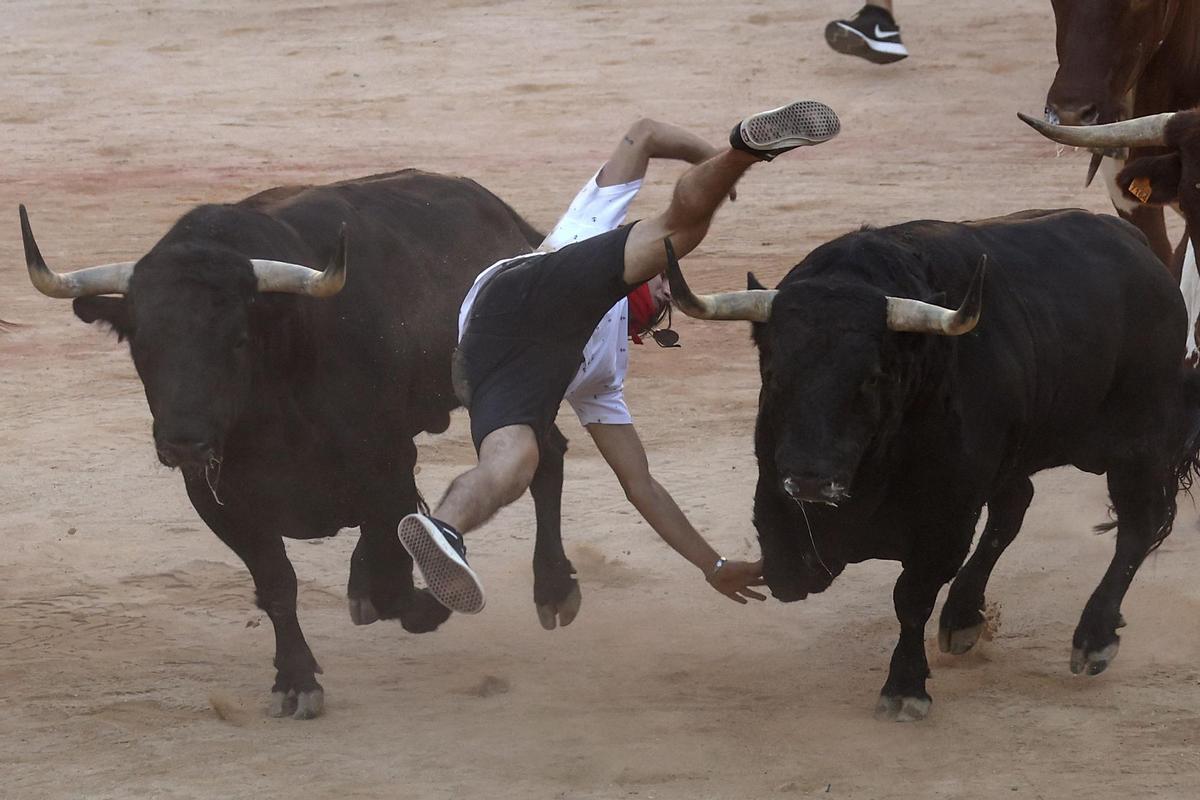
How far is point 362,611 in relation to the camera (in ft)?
21.1

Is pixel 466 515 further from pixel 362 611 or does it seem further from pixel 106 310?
pixel 106 310

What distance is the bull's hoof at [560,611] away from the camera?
6566mm

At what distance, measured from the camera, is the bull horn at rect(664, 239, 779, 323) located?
5242 millimetres

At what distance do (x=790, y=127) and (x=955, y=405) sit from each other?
0.94 m

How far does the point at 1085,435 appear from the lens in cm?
598

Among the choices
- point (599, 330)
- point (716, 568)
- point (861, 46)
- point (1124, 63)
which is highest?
point (1124, 63)

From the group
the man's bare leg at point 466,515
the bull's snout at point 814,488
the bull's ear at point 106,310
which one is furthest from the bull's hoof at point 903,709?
the bull's ear at point 106,310

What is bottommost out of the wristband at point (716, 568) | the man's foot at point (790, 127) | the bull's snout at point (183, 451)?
the wristband at point (716, 568)

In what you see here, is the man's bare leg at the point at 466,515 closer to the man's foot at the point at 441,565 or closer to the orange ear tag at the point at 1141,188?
the man's foot at the point at 441,565

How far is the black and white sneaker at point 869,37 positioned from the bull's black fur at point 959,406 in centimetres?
952

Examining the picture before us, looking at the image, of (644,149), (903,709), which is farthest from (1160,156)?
(903,709)

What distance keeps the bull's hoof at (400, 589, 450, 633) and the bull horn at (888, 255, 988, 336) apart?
2.02 meters

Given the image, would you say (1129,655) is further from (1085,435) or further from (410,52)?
(410,52)

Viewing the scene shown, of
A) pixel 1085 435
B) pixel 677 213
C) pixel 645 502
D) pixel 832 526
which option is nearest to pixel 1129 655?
pixel 1085 435
